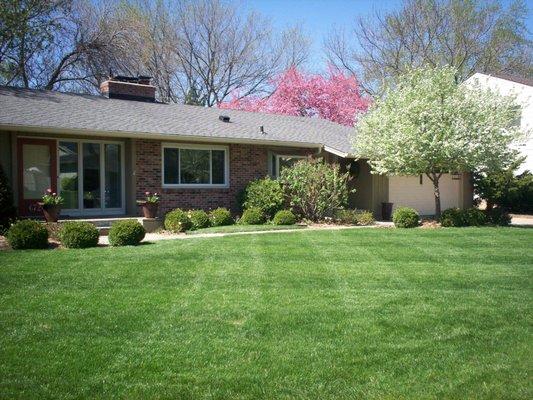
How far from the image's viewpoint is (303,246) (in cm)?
1079

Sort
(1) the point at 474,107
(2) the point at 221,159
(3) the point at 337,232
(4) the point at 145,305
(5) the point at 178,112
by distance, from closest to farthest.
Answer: (4) the point at 145,305 → (3) the point at 337,232 → (1) the point at 474,107 → (2) the point at 221,159 → (5) the point at 178,112

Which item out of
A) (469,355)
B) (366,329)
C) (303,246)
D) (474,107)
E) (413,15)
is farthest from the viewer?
(413,15)

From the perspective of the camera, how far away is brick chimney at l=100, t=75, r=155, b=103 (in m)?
19.2

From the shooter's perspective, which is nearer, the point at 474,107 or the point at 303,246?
the point at 303,246

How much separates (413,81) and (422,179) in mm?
4980

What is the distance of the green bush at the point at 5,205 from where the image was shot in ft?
41.0

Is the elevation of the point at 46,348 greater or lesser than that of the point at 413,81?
lesser

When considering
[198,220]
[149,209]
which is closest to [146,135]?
[149,209]

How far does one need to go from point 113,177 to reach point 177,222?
310 centimetres

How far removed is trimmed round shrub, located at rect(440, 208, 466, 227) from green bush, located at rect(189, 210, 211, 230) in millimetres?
7250

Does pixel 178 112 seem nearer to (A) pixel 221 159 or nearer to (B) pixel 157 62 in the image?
(A) pixel 221 159

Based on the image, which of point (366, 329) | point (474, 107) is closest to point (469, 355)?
point (366, 329)

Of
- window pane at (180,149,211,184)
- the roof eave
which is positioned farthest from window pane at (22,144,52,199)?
window pane at (180,149,211,184)

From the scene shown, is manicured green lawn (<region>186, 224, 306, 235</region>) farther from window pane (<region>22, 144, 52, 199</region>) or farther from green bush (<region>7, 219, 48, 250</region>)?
window pane (<region>22, 144, 52, 199</region>)
